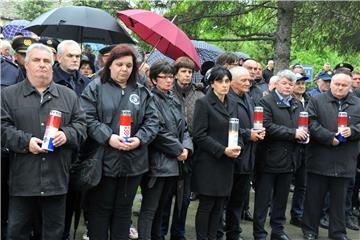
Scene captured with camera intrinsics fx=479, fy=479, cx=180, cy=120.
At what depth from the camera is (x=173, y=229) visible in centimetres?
591

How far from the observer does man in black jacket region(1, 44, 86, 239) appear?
414 cm

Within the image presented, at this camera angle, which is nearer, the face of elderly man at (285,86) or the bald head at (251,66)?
the face of elderly man at (285,86)

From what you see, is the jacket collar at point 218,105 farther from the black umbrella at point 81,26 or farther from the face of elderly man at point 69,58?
the black umbrella at point 81,26

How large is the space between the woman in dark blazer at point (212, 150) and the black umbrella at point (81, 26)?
1614 millimetres

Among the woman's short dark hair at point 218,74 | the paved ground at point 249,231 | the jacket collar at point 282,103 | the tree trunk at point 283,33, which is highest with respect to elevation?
the tree trunk at point 283,33

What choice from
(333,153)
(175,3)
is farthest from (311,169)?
(175,3)

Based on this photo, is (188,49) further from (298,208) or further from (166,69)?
(298,208)

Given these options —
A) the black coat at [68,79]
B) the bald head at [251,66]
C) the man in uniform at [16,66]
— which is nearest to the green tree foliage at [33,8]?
the bald head at [251,66]

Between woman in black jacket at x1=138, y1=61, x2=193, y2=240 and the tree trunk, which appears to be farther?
the tree trunk

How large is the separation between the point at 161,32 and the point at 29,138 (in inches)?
94.4

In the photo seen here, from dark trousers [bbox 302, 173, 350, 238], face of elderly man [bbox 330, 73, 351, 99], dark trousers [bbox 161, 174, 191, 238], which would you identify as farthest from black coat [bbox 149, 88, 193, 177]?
face of elderly man [bbox 330, 73, 351, 99]

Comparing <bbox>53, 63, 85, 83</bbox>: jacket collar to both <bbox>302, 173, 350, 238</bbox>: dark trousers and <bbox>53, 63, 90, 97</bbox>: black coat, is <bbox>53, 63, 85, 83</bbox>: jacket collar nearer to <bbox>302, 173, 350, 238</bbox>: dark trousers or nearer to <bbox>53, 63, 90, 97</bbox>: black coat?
<bbox>53, 63, 90, 97</bbox>: black coat

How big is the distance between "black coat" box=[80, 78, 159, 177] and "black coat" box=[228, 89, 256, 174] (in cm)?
119

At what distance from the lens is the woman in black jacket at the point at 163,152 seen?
16.6 feet
